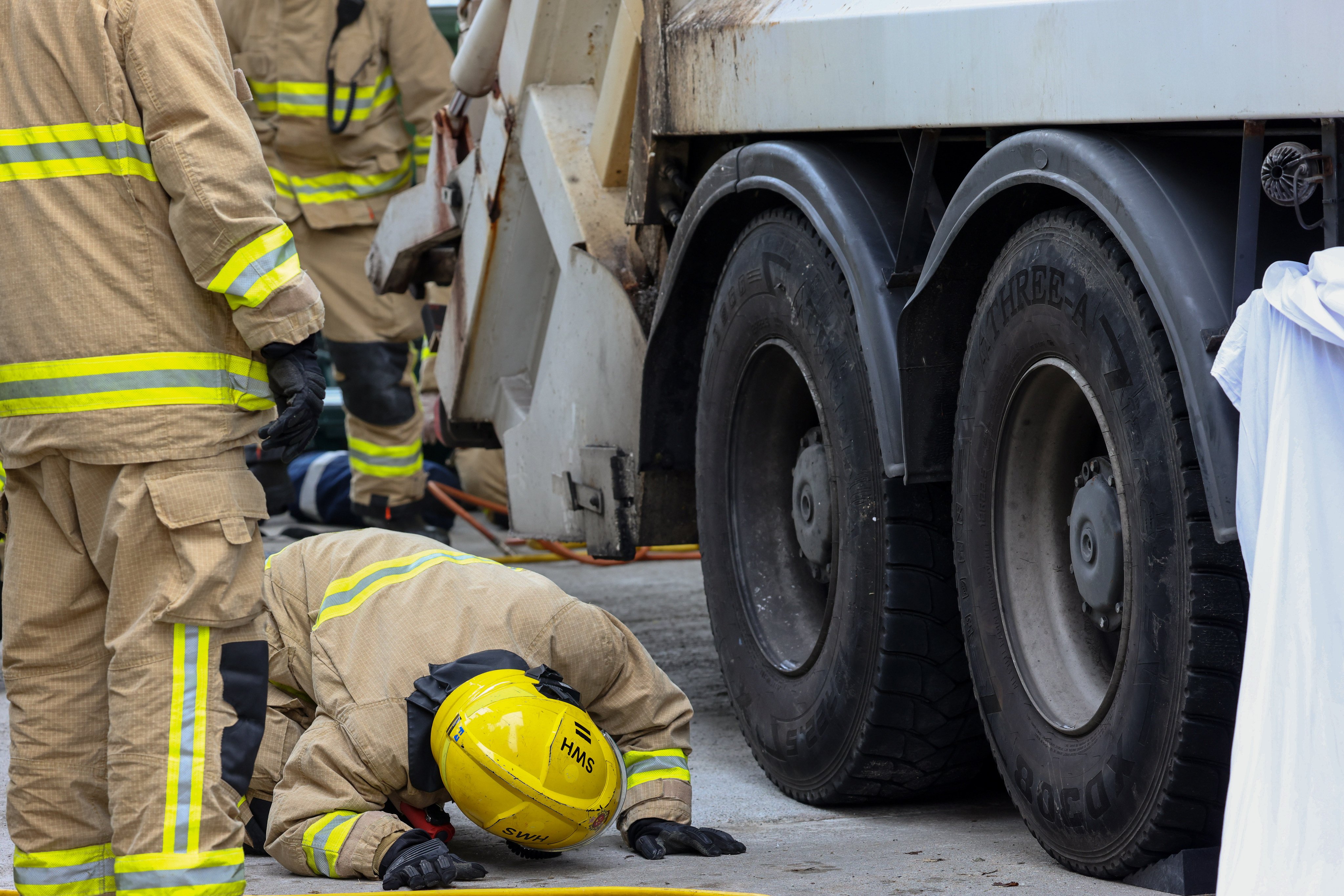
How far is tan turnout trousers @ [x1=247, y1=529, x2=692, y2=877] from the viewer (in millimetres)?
A: 2895

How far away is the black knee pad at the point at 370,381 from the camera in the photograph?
5.95 meters

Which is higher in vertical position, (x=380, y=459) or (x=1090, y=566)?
(x=1090, y=566)

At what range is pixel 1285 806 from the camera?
1876 mm

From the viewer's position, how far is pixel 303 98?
18.8 feet

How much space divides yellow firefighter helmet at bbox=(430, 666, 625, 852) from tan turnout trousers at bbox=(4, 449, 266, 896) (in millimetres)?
372

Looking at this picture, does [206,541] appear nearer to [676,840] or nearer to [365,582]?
[365,582]

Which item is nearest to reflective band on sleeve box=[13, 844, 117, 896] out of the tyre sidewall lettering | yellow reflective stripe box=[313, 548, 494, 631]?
yellow reflective stripe box=[313, 548, 494, 631]

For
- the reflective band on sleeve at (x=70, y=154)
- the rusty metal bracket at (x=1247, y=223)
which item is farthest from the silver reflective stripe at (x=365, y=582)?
the rusty metal bracket at (x=1247, y=223)

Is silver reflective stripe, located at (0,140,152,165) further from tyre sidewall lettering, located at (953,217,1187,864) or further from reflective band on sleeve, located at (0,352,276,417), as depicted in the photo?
tyre sidewall lettering, located at (953,217,1187,864)

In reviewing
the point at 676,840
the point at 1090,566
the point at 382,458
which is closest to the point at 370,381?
the point at 382,458

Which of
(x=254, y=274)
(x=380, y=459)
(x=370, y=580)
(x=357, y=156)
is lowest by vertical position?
(x=380, y=459)

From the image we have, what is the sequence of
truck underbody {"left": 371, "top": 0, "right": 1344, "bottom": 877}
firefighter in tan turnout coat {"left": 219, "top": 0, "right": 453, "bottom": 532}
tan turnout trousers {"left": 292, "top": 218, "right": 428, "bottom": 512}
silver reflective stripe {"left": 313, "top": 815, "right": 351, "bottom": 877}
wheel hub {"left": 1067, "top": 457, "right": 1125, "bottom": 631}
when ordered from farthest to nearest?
tan turnout trousers {"left": 292, "top": 218, "right": 428, "bottom": 512} → firefighter in tan turnout coat {"left": 219, "top": 0, "right": 453, "bottom": 532} → silver reflective stripe {"left": 313, "top": 815, "right": 351, "bottom": 877} → wheel hub {"left": 1067, "top": 457, "right": 1125, "bottom": 631} → truck underbody {"left": 371, "top": 0, "right": 1344, "bottom": 877}

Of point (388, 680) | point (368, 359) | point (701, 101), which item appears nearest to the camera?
point (388, 680)

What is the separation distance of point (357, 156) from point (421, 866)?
11.9 feet
